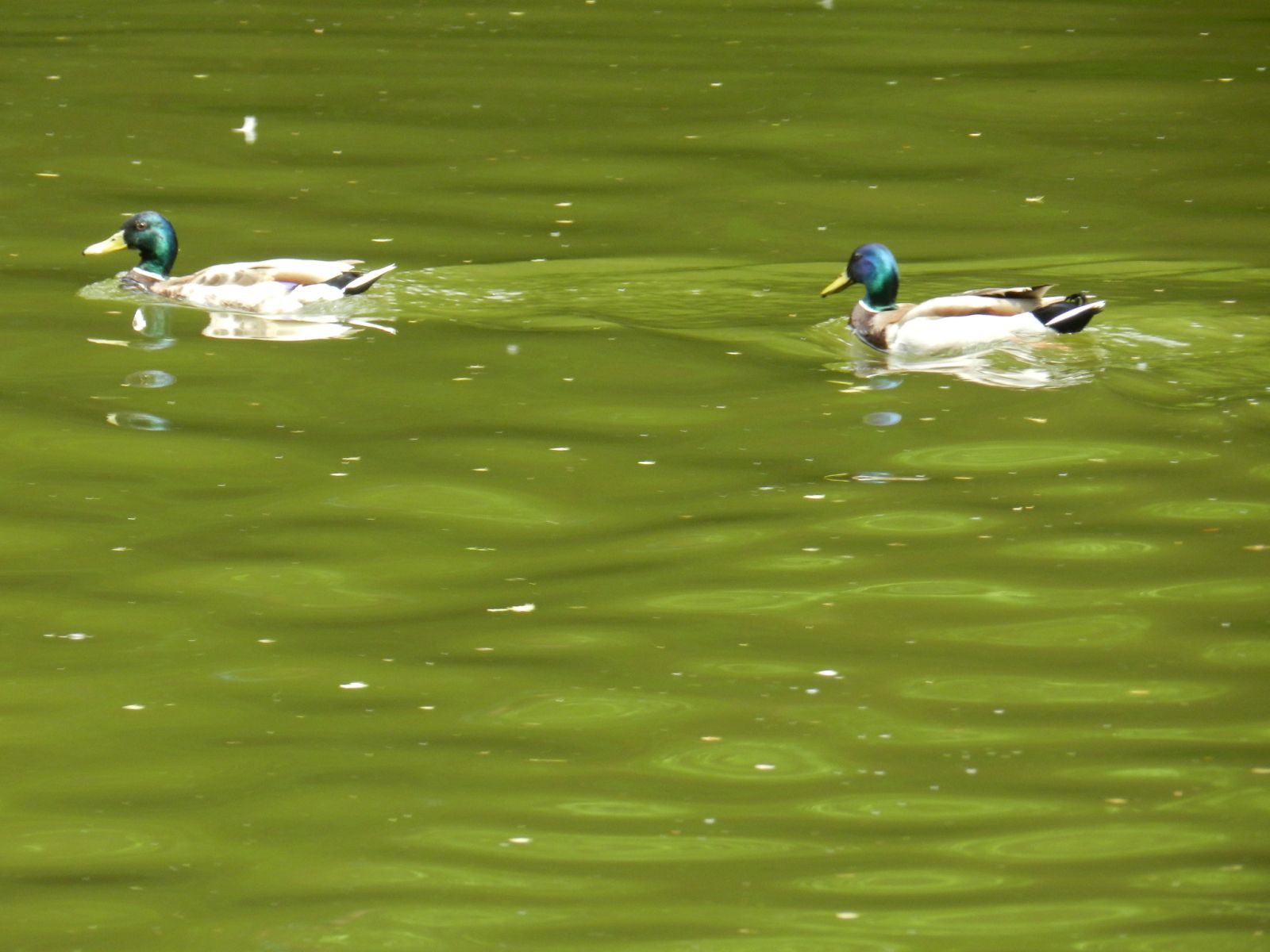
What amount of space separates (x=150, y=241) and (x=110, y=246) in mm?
359

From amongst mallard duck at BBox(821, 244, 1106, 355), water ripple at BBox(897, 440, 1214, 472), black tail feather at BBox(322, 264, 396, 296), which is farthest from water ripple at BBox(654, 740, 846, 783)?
black tail feather at BBox(322, 264, 396, 296)

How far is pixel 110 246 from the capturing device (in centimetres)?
1341

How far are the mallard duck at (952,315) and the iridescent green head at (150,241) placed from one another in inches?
166

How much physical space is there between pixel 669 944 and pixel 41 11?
18.0 meters

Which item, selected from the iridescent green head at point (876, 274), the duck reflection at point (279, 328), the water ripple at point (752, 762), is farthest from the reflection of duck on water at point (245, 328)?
the water ripple at point (752, 762)

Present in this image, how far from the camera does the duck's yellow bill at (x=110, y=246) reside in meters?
13.3

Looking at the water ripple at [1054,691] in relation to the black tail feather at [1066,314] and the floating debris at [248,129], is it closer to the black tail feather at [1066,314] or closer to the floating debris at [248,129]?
the black tail feather at [1066,314]

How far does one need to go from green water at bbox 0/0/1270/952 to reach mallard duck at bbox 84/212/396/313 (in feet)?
0.50

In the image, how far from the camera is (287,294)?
12406 millimetres

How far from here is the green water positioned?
6035 mm

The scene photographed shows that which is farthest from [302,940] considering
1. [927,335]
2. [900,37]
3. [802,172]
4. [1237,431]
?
[900,37]

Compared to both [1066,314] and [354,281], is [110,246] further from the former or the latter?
[1066,314]

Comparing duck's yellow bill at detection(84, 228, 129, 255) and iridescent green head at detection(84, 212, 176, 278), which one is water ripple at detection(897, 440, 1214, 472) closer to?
iridescent green head at detection(84, 212, 176, 278)

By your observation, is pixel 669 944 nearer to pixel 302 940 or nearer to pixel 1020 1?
pixel 302 940
